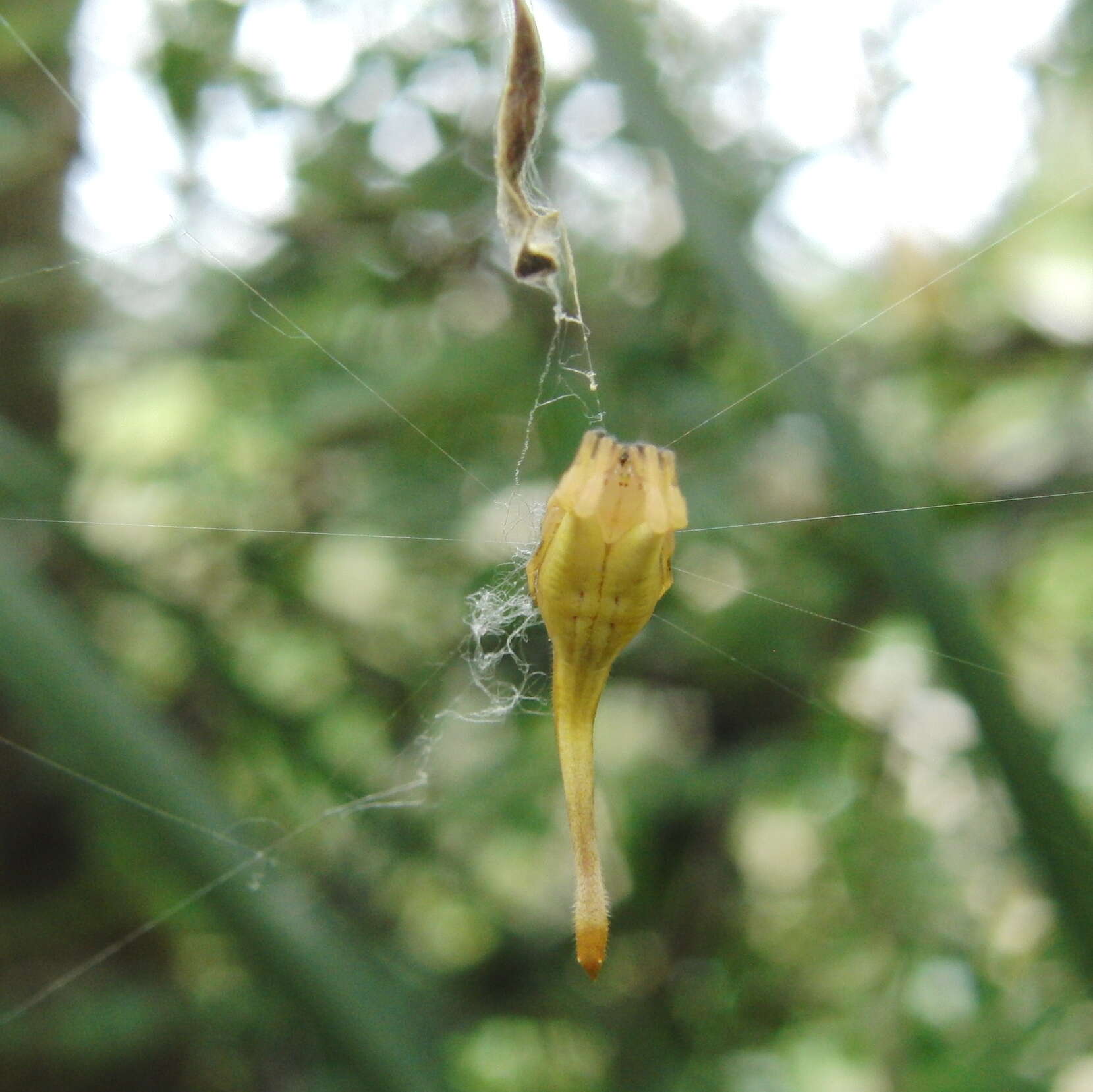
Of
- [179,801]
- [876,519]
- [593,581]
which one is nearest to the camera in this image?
[593,581]

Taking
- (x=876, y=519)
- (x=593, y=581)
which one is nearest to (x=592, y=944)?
(x=593, y=581)

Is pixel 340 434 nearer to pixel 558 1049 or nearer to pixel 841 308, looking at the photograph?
pixel 841 308

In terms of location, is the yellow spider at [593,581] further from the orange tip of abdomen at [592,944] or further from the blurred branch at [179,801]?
the blurred branch at [179,801]

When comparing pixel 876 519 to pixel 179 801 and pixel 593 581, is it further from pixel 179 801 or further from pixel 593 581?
pixel 179 801

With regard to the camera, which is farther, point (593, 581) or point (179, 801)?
point (179, 801)

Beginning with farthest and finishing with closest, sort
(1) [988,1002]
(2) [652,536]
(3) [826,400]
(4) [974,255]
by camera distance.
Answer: (4) [974,255]
(1) [988,1002]
(3) [826,400]
(2) [652,536]

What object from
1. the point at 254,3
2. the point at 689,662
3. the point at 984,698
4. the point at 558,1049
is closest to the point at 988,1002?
the point at 984,698

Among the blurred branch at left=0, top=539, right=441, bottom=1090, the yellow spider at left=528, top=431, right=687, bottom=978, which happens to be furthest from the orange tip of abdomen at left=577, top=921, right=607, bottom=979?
the blurred branch at left=0, top=539, right=441, bottom=1090
